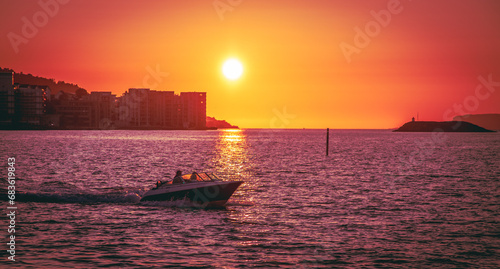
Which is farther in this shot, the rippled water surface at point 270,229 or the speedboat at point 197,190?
the speedboat at point 197,190

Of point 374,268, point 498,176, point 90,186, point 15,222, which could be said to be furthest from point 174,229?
point 498,176

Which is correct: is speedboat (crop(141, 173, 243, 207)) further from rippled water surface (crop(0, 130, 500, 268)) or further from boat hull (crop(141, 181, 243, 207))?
rippled water surface (crop(0, 130, 500, 268))

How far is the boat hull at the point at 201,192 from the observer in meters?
33.0

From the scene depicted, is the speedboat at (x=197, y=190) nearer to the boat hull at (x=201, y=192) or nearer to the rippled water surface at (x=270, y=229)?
the boat hull at (x=201, y=192)

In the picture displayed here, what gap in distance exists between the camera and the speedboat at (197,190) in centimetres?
3303

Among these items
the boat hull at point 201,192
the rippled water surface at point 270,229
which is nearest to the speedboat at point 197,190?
the boat hull at point 201,192

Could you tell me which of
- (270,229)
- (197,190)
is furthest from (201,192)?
(270,229)

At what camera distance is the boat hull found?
3300 cm

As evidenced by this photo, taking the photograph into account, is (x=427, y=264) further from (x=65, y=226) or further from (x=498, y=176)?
(x=498, y=176)

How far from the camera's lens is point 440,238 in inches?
981

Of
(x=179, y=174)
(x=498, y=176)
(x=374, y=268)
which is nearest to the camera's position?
(x=374, y=268)

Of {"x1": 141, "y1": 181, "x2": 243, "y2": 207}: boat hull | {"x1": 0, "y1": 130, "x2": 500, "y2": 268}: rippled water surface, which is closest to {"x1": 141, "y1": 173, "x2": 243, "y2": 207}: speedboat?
{"x1": 141, "y1": 181, "x2": 243, "y2": 207}: boat hull

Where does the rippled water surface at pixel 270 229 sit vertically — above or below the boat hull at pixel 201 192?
below

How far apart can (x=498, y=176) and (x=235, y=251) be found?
51676 mm
